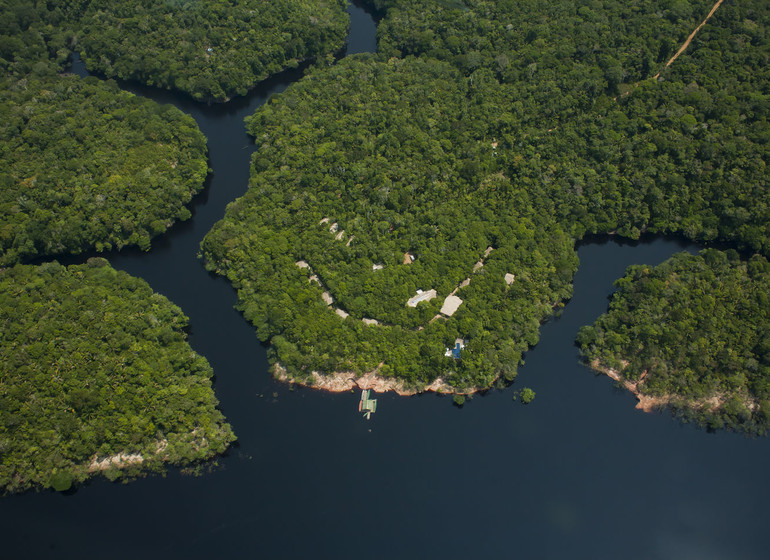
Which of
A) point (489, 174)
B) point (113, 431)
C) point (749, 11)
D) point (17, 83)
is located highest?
point (749, 11)

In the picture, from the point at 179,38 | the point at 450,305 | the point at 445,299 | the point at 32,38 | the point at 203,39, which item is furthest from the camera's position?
the point at 32,38

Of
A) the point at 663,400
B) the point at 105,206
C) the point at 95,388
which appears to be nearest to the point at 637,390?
the point at 663,400

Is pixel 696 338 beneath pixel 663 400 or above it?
above

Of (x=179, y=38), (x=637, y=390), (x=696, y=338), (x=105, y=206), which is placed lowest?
(x=105, y=206)

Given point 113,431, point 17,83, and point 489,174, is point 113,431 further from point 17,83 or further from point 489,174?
point 17,83

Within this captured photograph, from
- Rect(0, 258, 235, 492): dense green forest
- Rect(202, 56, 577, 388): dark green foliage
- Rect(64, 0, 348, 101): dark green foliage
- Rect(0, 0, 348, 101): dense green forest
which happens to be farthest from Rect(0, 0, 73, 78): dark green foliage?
Rect(0, 258, 235, 492): dense green forest

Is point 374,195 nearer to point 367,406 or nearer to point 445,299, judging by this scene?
point 445,299

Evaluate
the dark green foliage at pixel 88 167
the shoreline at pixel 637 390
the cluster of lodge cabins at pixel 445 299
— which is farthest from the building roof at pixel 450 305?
the dark green foliage at pixel 88 167

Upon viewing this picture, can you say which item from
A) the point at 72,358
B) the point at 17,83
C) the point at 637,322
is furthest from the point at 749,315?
the point at 17,83
